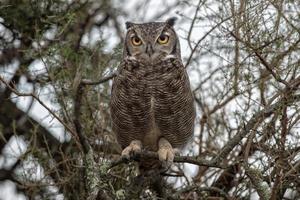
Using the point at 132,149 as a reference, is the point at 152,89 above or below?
above

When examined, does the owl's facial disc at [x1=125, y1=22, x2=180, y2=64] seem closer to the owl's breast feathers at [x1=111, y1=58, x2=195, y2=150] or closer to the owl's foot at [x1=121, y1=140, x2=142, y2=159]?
the owl's breast feathers at [x1=111, y1=58, x2=195, y2=150]

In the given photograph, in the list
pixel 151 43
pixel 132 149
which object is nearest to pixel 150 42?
pixel 151 43

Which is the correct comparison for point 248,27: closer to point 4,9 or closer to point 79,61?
point 79,61

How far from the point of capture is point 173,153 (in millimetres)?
4363

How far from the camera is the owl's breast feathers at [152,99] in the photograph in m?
4.27

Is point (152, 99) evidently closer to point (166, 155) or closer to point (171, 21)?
point (166, 155)

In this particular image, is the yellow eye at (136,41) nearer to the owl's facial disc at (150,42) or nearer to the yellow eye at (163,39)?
the owl's facial disc at (150,42)

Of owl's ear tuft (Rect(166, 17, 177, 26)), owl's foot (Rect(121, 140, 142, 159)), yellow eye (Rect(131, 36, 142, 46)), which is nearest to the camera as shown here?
owl's foot (Rect(121, 140, 142, 159))

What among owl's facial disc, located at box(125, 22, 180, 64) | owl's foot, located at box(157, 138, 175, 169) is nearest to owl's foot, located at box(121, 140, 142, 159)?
owl's foot, located at box(157, 138, 175, 169)

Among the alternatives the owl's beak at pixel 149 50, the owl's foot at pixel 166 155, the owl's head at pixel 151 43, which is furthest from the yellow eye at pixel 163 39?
the owl's foot at pixel 166 155

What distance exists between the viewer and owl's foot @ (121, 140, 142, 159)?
13.8 ft

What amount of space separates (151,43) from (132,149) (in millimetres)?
681

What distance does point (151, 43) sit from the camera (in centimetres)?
431

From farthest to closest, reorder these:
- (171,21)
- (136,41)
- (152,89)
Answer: (171,21), (136,41), (152,89)
